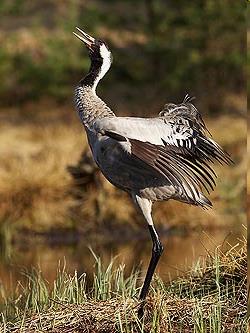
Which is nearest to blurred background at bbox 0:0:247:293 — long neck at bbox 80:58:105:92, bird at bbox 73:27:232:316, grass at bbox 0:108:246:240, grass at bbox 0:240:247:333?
grass at bbox 0:108:246:240

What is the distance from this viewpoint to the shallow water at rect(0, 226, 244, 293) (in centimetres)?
996

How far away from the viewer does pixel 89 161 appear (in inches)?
492

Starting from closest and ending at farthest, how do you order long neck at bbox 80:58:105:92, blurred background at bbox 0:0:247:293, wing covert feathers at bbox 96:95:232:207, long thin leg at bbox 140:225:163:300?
1. wing covert feathers at bbox 96:95:232:207
2. long thin leg at bbox 140:225:163:300
3. long neck at bbox 80:58:105:92
4. blurred background at bbox 0:0:247:293

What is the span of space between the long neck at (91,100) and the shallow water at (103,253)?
3540mm

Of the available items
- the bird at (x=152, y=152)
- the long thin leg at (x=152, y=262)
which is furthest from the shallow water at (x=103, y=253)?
the bird at (x=152, y=152)

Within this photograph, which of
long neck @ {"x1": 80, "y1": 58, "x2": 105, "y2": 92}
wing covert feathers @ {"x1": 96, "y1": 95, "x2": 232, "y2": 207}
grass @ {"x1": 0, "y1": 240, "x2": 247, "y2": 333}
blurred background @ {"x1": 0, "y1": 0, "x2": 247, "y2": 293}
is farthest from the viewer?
blurred background @ {"x1": 0, "y1": 0, "x2": 247, "y2": 293}

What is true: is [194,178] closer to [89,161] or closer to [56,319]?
[56,319]

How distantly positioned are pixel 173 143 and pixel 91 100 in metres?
0.60

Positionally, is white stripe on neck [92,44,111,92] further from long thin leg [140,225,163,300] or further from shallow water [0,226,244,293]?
shallow water [0,226,244,293]

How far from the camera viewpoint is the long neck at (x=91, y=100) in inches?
225

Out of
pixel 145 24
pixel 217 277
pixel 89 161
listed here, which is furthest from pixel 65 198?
pixel 145 24

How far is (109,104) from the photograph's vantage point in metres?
19.6

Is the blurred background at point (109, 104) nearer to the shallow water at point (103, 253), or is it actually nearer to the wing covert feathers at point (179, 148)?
the shallow water at point (103, 253)

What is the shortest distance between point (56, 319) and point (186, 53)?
1405 centimetres
